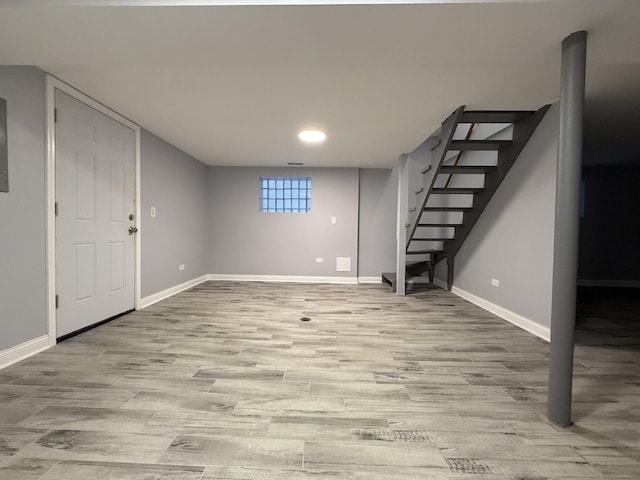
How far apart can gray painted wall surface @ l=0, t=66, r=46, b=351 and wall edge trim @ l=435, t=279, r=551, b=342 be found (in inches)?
174

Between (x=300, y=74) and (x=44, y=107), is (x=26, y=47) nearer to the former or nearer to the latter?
(x=44, y=107)

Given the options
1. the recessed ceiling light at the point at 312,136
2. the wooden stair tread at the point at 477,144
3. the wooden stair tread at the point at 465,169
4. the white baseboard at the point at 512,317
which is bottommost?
the white baseboard at the point at 512,317

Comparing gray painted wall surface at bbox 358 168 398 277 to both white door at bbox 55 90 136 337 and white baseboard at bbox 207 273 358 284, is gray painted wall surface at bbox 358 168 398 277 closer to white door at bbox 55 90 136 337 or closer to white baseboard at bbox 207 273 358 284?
white baseboard at bbox 207 273 358 284

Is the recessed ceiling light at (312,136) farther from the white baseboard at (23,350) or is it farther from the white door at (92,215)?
the white baseboard at (23,350)

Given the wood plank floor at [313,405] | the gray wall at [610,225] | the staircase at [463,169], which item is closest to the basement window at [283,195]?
the staircase at [463,169]

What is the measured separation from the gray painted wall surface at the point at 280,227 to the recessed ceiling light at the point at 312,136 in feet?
5.53

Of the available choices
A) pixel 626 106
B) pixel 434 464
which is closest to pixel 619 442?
pixel 434 464

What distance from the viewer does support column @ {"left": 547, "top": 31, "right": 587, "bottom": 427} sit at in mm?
1457

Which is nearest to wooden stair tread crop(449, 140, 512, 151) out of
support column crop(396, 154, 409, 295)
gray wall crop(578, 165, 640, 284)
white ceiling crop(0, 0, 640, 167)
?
white ceiling crop(0, 0, 640, 167)

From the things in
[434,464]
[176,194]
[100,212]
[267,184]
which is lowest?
[434,464]

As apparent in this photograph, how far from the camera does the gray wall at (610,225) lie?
17.8 feet

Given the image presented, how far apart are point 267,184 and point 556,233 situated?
16.4 feet

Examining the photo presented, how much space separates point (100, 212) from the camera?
2990 mm

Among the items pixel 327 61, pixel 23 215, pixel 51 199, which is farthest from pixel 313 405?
pixel 51 199
